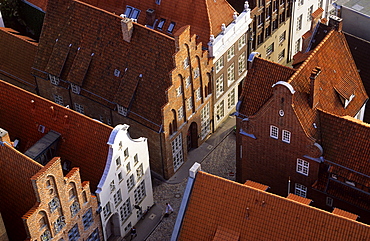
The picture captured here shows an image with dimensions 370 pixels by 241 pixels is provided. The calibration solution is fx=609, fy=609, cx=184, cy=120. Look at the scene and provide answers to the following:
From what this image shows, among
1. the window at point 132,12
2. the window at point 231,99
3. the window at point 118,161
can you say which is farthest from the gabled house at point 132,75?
the window at point 118,161

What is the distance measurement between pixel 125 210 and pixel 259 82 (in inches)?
876

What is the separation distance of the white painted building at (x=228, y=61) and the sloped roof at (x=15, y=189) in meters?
31.0

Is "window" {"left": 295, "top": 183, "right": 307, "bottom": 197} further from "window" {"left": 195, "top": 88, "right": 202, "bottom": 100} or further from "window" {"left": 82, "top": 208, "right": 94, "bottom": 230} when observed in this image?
"window" {"left": 82, "top": 208, "right": 94, "bottom": 230}

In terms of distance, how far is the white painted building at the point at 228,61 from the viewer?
3305 inches

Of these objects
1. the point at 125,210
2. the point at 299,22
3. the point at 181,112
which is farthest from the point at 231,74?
the point at 125,210

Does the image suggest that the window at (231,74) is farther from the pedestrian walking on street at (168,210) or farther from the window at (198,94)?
the pedestrian walking on street at (168,210)

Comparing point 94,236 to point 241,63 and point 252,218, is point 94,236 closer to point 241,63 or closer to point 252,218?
point 252,218

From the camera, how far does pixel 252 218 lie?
191 feet

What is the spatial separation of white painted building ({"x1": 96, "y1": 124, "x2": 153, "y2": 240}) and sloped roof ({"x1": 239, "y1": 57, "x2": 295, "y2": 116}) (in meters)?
13.1

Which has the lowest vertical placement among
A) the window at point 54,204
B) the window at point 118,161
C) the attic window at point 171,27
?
the window at point 54,204

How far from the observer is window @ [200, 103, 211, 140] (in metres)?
86.2

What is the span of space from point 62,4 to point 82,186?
33067mm

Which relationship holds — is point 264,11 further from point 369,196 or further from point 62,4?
point 369,196

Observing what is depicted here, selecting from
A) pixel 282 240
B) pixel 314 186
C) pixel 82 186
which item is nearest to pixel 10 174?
pixel 82 186
